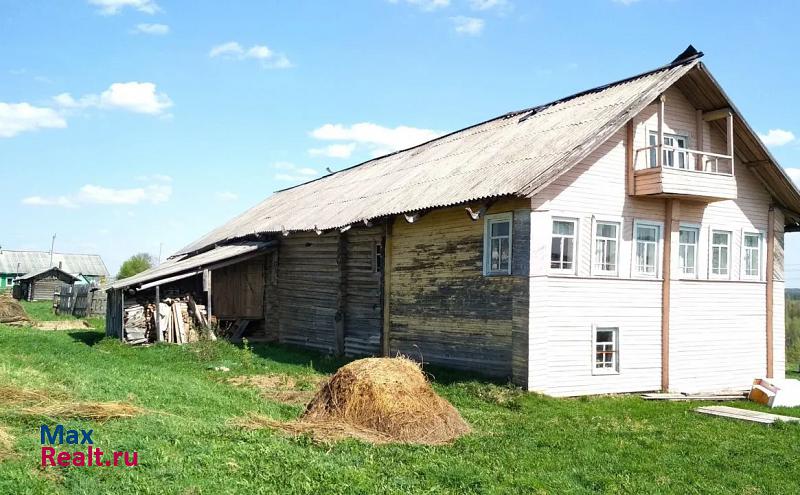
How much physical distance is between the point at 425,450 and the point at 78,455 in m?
4.14

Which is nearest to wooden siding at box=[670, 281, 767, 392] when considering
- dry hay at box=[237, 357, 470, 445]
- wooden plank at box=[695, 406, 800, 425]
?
wooden plank at box=[695, 406, 800, 425]

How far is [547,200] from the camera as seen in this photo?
15.0 meters

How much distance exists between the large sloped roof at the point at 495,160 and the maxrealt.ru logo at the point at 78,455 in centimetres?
869

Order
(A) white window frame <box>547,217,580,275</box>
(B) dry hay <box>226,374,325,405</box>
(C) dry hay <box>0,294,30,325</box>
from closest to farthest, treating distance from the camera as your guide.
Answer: (B) dry hay <box>226,374,325,405</box> → (A) white window frame <box>547,217,580,275</box> → (C) dry hay <box>0,294,30,325</box>

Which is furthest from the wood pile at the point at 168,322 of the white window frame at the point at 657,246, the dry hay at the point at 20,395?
the white window frame at the point at 657,246

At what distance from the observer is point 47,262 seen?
7525cm

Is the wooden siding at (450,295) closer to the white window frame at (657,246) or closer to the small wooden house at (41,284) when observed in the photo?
the white window frame at (657,246)

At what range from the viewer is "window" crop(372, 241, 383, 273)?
19328 millimetres

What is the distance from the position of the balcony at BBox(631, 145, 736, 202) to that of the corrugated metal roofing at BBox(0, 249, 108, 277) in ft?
223

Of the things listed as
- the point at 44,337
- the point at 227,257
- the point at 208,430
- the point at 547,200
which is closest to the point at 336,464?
the point at 208,430

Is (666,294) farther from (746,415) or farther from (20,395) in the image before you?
(20,395)

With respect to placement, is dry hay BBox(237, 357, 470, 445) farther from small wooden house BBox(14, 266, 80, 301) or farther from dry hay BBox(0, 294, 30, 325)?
small wooden house BBox(14, 266, 80, 301)

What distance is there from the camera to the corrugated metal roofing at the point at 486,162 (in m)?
15.1

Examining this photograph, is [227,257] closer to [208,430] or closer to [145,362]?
[145,362]
